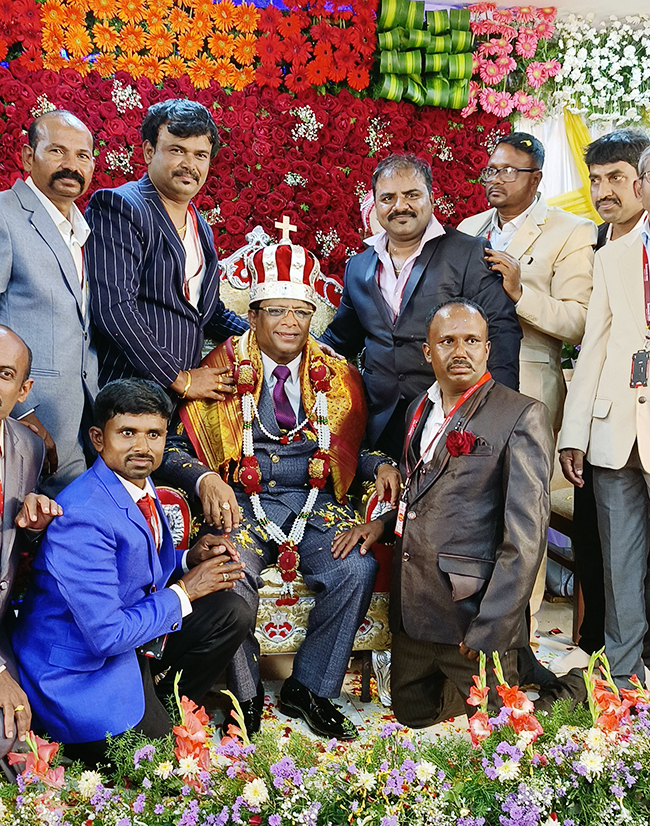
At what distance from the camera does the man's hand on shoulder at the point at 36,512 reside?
8.29 ft

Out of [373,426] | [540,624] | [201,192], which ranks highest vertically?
[201,192]

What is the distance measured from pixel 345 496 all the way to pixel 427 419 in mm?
682

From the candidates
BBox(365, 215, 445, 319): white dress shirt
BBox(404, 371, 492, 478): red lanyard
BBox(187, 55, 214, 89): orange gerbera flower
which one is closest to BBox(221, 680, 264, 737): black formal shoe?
BBox(404, 371, 492, 478): red lanyard

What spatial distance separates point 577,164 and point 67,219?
4395 millimetres

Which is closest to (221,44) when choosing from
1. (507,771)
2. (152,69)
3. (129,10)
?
(152,69)

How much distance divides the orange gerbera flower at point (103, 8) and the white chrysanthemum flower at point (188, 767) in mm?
4740

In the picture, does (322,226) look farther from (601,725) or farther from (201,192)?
(601,725)

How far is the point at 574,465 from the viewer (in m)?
3.49

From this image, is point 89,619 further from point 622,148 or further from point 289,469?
point 622,148

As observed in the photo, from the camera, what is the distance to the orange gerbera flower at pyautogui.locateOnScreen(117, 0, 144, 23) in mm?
5109

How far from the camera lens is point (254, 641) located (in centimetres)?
325

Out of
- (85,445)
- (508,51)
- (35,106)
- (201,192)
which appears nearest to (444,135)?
(508,51)

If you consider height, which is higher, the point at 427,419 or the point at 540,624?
the point at 427,419

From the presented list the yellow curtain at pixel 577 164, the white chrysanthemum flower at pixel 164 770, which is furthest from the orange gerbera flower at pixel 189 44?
the white chrysanthemum flower at pixel 164 770
